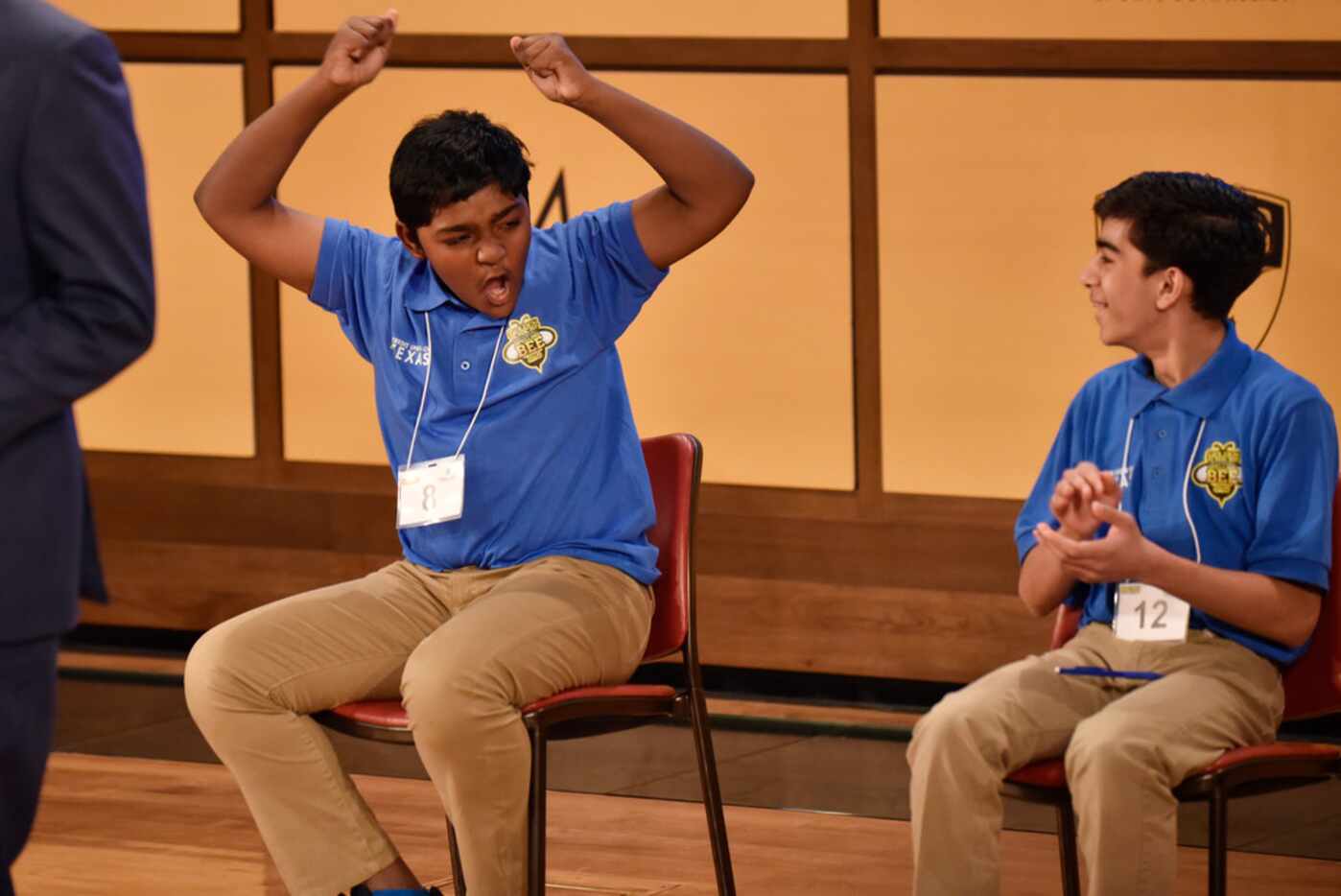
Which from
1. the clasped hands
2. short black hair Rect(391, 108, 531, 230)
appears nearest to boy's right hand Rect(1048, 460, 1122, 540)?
the clasped hands

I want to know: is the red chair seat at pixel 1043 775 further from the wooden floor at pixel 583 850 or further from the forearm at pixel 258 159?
the forearm at pixel 258 159

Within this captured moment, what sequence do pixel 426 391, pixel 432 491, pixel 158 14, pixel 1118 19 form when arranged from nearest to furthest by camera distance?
pixel 432 491, pixel 426 391, pixel 1118 19, pixel 158 14

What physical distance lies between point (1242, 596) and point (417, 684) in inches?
45.5

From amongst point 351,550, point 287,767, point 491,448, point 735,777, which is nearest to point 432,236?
point 491,448

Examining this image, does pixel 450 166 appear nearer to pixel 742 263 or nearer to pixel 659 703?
pixel 659 703

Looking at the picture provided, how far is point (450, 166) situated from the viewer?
315 centimetres

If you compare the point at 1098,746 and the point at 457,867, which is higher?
the point at 1098,746

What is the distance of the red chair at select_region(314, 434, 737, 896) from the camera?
2928mm

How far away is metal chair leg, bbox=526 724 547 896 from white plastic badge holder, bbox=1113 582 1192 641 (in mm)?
842

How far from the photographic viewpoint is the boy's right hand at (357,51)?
319 centimetres

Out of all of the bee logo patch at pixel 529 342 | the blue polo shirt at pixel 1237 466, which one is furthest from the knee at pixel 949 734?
the bee logo patch at pixel 529 342

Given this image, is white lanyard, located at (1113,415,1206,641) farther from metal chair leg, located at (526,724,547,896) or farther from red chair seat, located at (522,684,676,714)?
metal chair leg, located at (526,724,547,896)

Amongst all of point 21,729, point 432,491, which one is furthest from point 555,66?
point 21,729

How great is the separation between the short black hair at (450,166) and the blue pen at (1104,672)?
1146 mm
